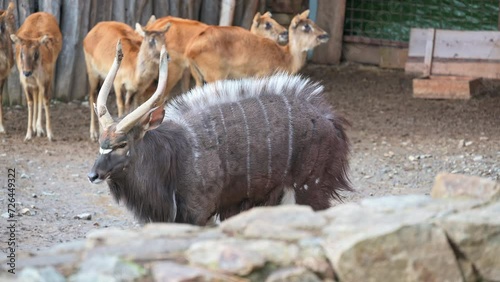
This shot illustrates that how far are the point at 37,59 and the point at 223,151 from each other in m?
5.02

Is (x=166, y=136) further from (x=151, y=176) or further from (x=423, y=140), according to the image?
(x=423, y=140)

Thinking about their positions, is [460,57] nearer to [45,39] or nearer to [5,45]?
[45,39]

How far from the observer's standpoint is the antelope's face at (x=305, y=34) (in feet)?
37.2

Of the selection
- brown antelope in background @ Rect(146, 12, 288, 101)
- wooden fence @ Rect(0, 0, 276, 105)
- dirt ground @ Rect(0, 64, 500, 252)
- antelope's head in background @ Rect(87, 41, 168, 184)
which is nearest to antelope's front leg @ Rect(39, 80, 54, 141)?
dirt ground @ Rect(0, 64, 500, 252)

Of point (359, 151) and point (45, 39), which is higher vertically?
point (45, 39)

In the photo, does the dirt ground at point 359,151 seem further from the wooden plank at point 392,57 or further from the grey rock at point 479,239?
the grey rock at point 479,239

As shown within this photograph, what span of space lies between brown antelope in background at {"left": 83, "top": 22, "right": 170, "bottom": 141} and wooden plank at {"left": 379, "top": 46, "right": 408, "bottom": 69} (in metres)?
4.02

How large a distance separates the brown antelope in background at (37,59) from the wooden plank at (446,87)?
168 inches

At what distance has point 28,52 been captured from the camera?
10320mm

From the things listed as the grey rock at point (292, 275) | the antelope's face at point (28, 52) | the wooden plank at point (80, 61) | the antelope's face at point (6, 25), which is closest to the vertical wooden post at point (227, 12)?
the wooden plank at point (80, 61)

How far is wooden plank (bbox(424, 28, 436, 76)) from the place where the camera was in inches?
484

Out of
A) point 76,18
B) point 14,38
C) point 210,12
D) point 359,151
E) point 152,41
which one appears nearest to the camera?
point 359,151

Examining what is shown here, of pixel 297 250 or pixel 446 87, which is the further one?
pixel 446 87

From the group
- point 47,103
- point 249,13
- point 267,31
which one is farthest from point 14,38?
point 249,13
